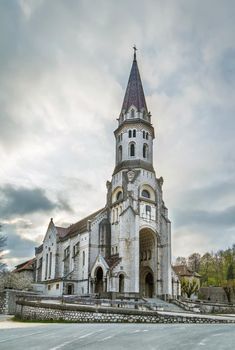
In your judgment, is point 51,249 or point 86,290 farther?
point 51,249

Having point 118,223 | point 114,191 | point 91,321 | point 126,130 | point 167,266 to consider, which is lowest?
point 91,321

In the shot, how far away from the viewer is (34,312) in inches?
1320

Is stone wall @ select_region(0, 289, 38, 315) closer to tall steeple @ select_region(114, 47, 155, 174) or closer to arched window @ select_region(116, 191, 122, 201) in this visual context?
arched window @ select_region(116, 191, 122, 201)

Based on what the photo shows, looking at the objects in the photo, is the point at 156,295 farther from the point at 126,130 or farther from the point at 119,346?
the point at 119,346

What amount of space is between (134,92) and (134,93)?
237mm

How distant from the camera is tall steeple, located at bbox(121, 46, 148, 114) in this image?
67000mm

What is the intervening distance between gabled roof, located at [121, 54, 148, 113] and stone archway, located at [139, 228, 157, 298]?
21.4 metres

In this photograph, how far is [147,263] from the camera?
6122 cm

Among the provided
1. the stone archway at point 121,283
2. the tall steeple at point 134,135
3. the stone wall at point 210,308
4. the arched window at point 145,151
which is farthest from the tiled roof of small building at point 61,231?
the stone wall at point 210,308

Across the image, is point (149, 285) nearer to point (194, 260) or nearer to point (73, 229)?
point (73, 229)

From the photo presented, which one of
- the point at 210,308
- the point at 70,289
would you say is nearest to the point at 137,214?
the point at 70,289

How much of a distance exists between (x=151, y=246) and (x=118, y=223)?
7175 mm

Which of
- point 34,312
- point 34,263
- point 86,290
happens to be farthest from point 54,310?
point 34,263

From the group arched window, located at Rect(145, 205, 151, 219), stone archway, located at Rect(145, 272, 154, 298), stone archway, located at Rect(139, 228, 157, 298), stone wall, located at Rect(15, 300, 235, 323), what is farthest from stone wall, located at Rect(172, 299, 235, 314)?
stone wall, located at Rect(15, 300, 235, 323)
